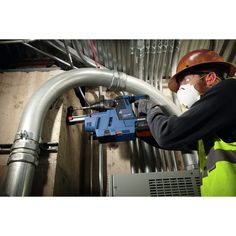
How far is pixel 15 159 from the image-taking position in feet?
3.16

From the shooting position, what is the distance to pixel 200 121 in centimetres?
83

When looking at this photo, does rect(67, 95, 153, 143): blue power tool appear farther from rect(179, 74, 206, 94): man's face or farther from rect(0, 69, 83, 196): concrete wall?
rect(179, 74, 206, 94): man's face

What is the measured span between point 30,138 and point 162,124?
2.05 ft

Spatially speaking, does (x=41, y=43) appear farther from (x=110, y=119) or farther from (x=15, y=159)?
(x=15, y=159)

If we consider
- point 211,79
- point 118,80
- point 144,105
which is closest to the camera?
point 211,79

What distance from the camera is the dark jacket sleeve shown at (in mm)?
803

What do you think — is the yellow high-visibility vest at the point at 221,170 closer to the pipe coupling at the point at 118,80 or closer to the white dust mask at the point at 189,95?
the white dust mask at the point at 189,95

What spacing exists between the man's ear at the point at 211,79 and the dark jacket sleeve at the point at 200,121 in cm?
28

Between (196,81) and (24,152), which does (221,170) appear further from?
(24,152)

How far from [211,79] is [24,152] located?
0.98 metres

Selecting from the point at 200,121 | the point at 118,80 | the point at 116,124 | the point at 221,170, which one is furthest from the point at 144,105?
the point at 221,170

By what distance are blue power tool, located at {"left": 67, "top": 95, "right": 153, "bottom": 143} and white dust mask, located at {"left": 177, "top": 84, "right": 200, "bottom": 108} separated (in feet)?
0.85
